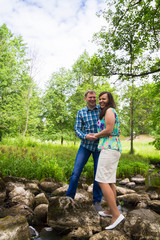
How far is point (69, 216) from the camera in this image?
3354 mm

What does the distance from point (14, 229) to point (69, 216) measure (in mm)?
1068

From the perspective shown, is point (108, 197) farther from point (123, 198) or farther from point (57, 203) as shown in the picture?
point (123, 198)

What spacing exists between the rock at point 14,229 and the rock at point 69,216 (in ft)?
2.36

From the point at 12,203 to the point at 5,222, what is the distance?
1.32 m

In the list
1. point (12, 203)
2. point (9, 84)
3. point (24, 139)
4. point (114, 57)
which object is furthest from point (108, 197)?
point (9, 84)

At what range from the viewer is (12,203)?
155 inches

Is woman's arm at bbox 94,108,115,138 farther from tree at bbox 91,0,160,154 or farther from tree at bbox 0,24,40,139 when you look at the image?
tree at bbox 0,24,40,139

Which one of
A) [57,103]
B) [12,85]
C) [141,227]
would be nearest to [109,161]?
[141,227]

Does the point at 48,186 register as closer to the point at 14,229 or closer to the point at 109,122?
the point at 14,229

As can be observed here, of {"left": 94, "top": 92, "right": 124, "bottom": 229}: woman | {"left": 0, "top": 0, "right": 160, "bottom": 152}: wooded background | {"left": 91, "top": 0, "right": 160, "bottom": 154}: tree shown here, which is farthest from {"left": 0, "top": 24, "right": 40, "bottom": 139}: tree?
{"left": 94, "top": 92, "right": 124, "bottom": 229}: woman

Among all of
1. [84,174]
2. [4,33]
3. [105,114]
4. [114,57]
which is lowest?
[84,174]

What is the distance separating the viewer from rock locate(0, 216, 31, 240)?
2488 millimetres

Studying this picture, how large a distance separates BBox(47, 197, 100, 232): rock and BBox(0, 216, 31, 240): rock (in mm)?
719

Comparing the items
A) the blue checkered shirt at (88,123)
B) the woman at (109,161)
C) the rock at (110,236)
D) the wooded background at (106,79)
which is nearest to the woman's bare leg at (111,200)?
the woman at (109,161)
